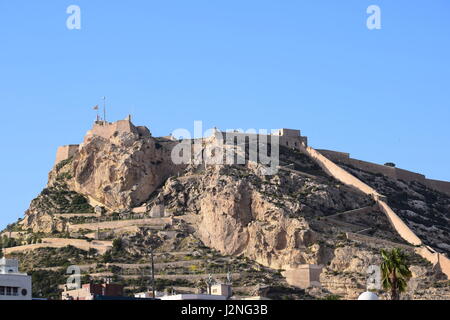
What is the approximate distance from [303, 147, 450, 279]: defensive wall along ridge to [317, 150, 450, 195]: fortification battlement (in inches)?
132

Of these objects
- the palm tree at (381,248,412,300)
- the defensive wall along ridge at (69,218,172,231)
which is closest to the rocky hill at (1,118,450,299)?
the defensive wall along ridge at (69,218,172,231)

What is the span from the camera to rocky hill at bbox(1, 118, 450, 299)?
90312 mm

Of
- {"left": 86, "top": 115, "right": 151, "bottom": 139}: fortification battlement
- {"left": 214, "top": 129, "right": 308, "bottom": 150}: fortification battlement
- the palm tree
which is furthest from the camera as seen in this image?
{"left": 214, "top": 129, "right": 308, "bottom": 150}: fortification battlement

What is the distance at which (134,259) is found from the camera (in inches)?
3716

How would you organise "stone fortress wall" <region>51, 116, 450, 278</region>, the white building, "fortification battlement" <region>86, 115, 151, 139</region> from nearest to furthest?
the white building, "stone fortress wall" <region>51, 116, 450, 278</region>, "fortification battlement" <region>86, 115, 151, 139</region>

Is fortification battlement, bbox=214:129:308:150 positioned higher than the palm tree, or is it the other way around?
fortification battlement, bbox=214:129:308:150

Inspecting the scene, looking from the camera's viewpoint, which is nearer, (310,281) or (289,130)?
(310,281)

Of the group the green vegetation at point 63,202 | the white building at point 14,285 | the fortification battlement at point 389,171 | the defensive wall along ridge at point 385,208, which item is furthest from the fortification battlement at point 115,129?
the white building at point 14,285

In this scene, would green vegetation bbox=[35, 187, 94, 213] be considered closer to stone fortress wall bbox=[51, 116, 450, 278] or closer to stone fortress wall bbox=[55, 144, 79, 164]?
stone fortress wall bbox=[51, 116, 450, 278]

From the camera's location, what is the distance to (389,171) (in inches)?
4786

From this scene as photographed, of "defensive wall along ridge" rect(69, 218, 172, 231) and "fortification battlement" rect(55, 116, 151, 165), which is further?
"fortification battlement" rect(55, 116, 151, 165)
